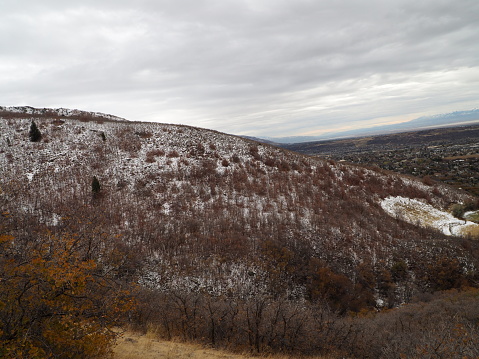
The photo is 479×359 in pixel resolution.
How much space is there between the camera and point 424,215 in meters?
24.9

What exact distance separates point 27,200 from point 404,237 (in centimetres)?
2899

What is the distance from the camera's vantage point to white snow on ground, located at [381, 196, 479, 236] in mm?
22609

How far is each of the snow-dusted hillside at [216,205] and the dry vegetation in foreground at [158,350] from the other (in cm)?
450

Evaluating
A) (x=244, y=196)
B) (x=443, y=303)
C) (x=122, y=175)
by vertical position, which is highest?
(x=122, y=175)

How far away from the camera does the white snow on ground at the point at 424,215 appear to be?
2261 centimetres

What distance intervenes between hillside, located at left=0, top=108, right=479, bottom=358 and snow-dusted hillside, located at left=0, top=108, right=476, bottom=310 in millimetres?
108

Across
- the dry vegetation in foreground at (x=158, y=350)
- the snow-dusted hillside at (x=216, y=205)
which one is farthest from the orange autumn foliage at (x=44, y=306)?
the snow-dusted hillside at (x=216, y=205)

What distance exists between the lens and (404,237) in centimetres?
1988

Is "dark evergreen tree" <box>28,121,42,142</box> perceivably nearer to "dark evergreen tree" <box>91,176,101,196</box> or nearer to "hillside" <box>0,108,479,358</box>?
"hillside" <box>0,108,479,358</box>

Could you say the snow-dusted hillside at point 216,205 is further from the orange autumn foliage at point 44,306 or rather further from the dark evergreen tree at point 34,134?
the orange autumn foliage at point 44,306

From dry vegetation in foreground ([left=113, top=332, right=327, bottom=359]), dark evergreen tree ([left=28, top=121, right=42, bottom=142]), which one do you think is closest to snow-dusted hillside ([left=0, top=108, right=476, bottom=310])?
dark evergreen tree ([left=28, top=121, right=42, bottom=142])

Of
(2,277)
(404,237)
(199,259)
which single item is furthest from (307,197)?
(2,277)

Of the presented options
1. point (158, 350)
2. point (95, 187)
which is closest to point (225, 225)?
point (158, 350)

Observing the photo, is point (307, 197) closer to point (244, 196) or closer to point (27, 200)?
point (244, 196)
